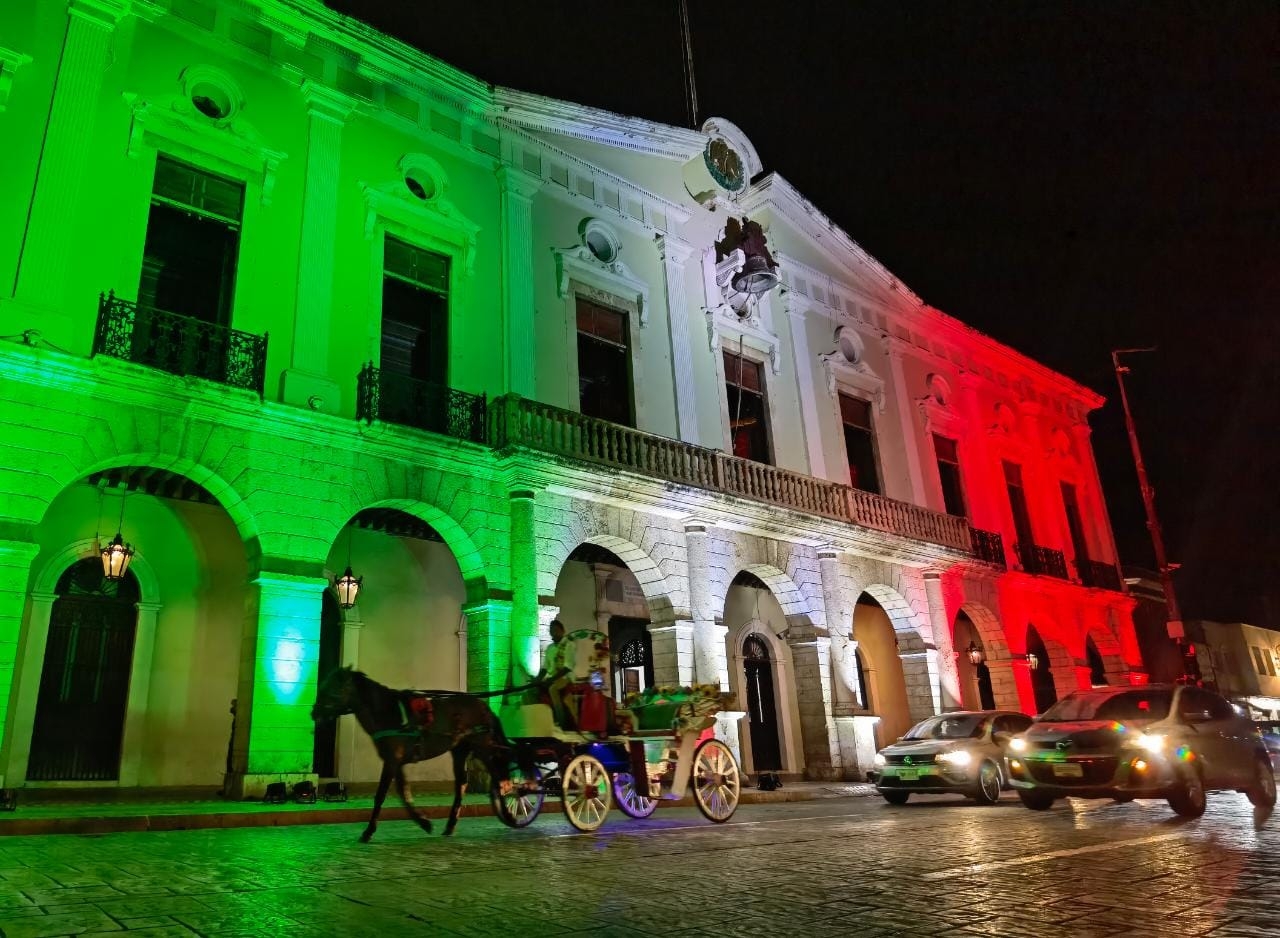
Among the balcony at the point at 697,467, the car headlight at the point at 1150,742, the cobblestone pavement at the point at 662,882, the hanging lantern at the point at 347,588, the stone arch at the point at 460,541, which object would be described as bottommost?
the cobblestone pavement at the point at 662,882

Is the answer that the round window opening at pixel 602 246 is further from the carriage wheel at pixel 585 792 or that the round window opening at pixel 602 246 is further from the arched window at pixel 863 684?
the carriage wheel at pixel 585 792

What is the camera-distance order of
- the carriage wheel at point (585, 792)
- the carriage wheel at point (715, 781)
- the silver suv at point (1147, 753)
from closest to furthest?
the carriage wheel at point (585, 792) → the carriage wheel at point (715, 781) → the silver suv at point (1147, 753)

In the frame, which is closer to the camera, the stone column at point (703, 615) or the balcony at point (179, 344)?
the balcony at point (179, 344)

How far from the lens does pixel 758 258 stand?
1880 cm

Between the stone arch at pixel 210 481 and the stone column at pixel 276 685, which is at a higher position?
the stone arch at pixel 210 481

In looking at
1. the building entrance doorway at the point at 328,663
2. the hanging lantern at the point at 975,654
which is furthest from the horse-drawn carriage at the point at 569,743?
the hanging lantern at the point at 975,654

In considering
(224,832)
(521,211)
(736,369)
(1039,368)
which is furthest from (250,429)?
(1039,368)

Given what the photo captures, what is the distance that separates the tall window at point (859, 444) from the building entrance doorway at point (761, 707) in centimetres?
464

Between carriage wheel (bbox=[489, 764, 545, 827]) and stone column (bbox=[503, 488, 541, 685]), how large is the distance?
4.38 meters

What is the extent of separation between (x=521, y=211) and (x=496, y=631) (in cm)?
757

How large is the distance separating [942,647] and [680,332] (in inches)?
360

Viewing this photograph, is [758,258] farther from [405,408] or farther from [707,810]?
[707,810]

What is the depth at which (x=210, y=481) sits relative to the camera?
444 inches

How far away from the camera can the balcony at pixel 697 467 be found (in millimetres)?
13938
